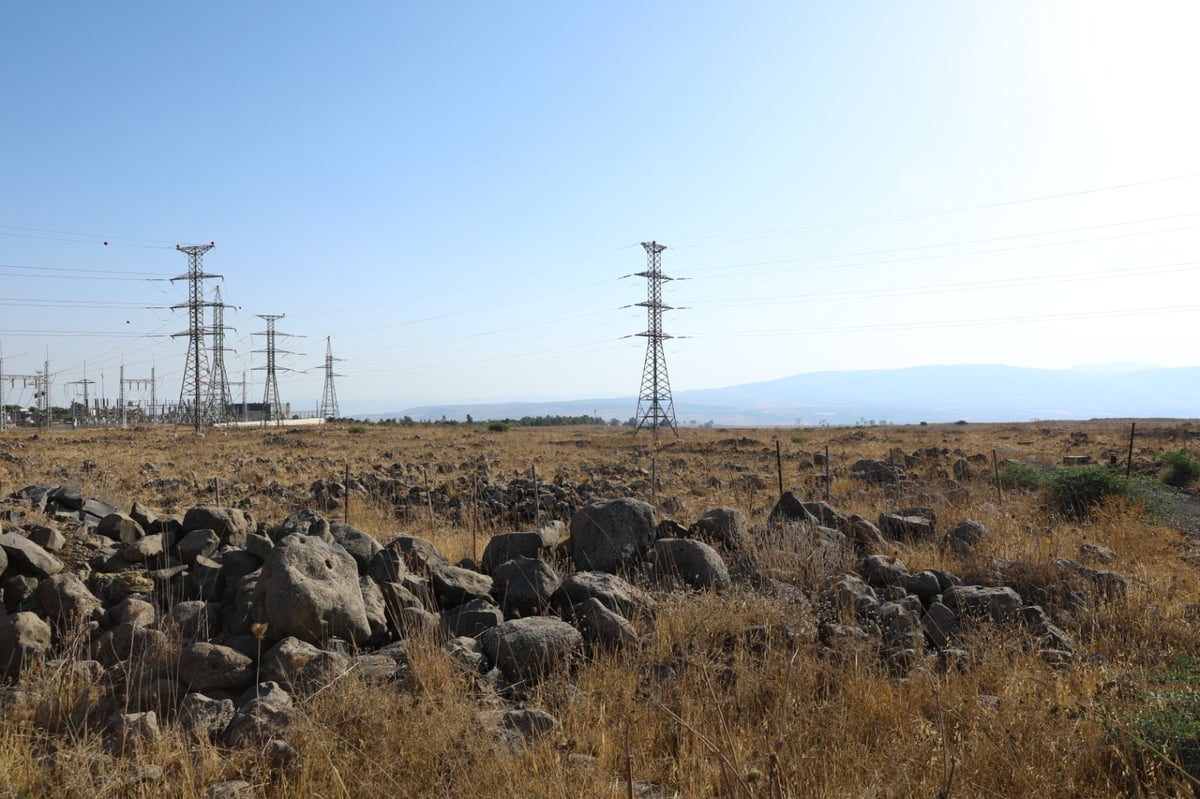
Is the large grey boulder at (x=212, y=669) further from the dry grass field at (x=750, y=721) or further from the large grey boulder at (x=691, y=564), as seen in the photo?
the large grey boulder at (x=691, y=564)

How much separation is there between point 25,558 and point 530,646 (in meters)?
5.80

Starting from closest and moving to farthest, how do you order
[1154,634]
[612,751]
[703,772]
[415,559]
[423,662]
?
[703,772] < [612,751] < [423,662] < [1154,634] < [415,559]

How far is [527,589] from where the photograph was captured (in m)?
8.80

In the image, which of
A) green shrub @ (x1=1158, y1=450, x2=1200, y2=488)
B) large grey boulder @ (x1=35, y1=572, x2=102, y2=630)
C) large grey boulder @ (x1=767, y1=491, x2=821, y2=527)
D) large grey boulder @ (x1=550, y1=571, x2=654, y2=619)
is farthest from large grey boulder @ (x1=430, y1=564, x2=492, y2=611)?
green shrub @ (x1=1158, y1=450, x2=1200, y2=488)

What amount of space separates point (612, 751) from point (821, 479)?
20.9 metres

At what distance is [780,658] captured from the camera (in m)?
6.98

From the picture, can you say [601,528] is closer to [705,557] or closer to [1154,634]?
[705,557]

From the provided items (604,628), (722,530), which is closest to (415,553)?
(604,628)

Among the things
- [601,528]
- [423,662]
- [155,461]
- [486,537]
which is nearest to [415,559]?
[601,528]

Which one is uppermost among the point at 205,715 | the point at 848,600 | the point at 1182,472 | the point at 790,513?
the point at 790,513

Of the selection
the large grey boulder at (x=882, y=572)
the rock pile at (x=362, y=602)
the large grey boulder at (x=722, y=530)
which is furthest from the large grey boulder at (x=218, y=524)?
the large grey boulder at (x=882, y=572)

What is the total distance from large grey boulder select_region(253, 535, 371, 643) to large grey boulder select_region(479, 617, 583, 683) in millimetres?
1341

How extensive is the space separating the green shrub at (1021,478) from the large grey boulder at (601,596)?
58.9 feet

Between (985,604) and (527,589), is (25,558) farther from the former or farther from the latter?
(985,604)
